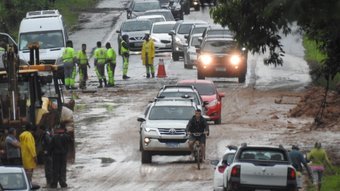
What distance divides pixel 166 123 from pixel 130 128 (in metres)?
6.60

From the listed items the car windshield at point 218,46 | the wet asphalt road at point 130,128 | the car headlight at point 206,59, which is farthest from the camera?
the car windshield at point 218,46

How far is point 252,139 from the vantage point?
3306 cm

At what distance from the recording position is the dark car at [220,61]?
153ft

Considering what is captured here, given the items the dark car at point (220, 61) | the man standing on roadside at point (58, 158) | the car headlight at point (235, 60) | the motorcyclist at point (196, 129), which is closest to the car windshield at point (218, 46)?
the dark car at point (220, 61)

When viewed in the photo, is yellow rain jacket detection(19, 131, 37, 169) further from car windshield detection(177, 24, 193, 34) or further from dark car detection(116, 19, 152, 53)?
dark car detection(116, 19, 152, 53)

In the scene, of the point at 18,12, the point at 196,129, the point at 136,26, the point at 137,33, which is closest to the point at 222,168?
the point at 196,129

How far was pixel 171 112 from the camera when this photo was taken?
30.4 m

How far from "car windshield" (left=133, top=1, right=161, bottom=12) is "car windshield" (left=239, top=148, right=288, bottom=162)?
5029 centimetres

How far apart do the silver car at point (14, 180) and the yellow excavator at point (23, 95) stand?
5.41 metres

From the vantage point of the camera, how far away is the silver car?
775 inches

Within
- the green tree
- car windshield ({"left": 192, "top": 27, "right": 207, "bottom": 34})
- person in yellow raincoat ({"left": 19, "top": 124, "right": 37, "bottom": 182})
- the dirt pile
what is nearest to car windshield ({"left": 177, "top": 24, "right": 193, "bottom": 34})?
car windshield ({"left": 192, "top": 27, "right": 207, "bottom": 34})

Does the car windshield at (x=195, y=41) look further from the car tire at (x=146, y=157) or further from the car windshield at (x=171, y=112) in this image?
the car tire at (x=146, y=157)

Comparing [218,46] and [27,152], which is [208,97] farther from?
[27,152]

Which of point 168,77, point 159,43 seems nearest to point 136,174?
point 168,77
